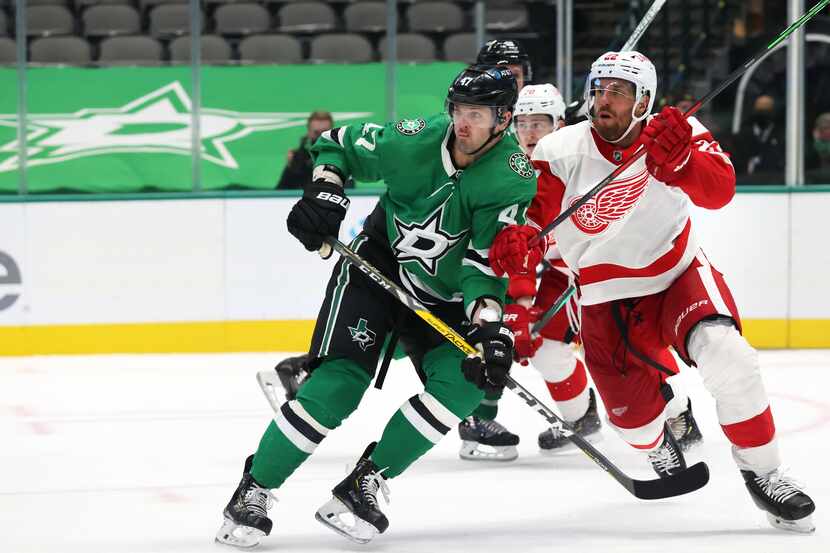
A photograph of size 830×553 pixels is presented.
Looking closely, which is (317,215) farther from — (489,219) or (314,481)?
(314,481)

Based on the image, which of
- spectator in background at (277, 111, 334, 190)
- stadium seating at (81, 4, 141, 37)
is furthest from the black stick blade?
stadium seating at (81, 4, 141, 37)

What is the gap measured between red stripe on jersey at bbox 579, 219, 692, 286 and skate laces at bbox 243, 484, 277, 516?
39.0 inches

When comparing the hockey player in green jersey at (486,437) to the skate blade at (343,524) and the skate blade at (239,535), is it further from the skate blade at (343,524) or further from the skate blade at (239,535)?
the skate blade at (239,535)

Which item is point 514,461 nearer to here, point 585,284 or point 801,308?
point 585,284

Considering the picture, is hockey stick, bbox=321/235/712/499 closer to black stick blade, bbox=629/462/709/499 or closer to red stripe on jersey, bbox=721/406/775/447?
black stick blade, bbox=629/462/709/499

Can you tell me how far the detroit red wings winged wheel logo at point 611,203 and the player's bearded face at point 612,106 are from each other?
0.11 metres

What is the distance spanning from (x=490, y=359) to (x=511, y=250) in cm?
23

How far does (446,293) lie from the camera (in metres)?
3.04

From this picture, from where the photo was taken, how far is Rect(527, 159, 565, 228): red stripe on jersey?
10.5ft

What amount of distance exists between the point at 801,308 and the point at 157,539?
3.88m

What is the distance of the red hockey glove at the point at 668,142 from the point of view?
285cm

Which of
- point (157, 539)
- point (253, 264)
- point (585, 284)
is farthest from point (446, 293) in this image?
point (253, 264)

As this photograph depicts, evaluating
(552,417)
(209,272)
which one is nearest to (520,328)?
(552,417)

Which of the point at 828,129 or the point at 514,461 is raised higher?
the point at 828,129
